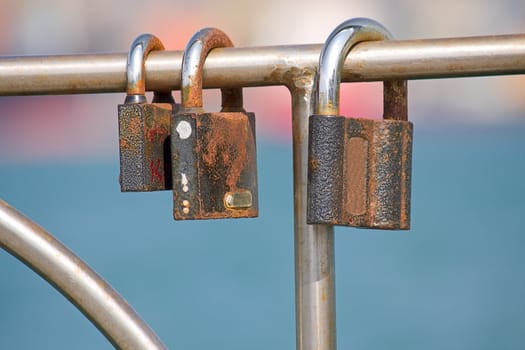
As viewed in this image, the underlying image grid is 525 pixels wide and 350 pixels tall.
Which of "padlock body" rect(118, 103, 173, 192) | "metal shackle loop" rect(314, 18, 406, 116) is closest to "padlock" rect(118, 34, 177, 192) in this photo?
"padlock body" rect(118, 103, 173, 192)

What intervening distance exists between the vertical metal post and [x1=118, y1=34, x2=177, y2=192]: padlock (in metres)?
0.10

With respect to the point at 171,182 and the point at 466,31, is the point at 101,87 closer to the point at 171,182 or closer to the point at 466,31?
the point at 171,182

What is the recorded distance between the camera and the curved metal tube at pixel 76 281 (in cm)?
60

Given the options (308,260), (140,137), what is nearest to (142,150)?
(140,137)

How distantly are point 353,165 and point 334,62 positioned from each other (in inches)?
2.6

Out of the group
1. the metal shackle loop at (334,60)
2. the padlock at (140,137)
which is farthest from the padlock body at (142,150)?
the metal shackle loop at (334,60)

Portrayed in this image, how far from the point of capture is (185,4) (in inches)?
314

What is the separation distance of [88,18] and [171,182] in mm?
7457

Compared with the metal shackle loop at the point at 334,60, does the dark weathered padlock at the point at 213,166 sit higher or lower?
lower

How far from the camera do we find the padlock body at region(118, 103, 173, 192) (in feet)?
2.07

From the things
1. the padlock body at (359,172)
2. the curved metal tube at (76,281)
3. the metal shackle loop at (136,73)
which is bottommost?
the curved metal tube at (76,281)

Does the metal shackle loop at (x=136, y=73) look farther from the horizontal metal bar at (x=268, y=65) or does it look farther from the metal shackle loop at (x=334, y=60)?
the metal shackle loop at (x=334, y=60)

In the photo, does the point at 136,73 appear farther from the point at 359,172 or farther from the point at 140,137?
the point at 359,172

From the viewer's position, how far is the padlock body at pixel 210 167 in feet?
1.97
